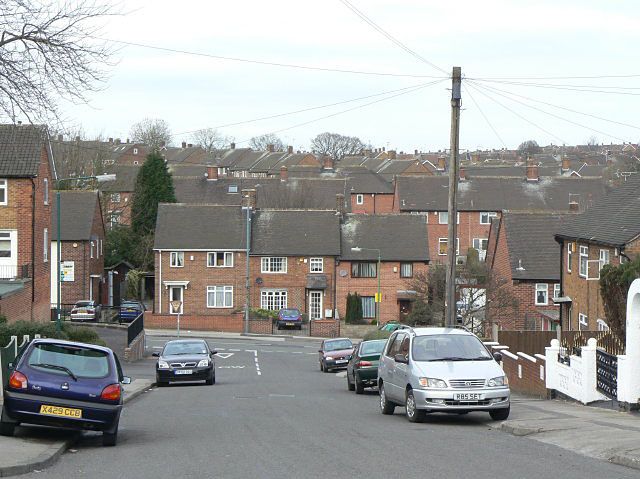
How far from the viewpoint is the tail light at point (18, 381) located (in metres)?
13.8

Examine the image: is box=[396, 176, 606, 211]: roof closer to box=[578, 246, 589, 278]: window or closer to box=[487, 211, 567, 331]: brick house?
box=[487, 211, 567, 331]: brick house

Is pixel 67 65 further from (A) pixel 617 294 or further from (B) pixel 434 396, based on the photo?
(A) pixel 617 294

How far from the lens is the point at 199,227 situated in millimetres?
70500

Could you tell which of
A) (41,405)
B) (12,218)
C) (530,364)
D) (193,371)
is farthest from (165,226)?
(41,405)

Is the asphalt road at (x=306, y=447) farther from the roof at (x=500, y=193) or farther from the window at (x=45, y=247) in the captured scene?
the roof at (x=500, y=193)

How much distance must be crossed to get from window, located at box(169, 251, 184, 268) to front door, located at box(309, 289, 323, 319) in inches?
366

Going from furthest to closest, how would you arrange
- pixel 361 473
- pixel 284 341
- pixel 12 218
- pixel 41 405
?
pixel 284 341, pixel 12 218, pixel 41 405, pixel 361 473

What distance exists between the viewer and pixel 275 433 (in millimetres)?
15633

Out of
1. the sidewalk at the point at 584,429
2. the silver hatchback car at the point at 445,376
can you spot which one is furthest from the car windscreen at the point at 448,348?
the sidewalk at the point at 584,429

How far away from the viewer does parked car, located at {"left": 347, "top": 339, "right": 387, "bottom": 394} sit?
90.5 feet

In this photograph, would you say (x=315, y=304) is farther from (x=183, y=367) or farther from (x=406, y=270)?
(x=183, y=367)

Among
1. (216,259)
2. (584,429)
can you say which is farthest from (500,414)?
(216,259)

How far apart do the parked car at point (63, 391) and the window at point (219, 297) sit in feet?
177

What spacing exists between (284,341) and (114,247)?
21727mm
